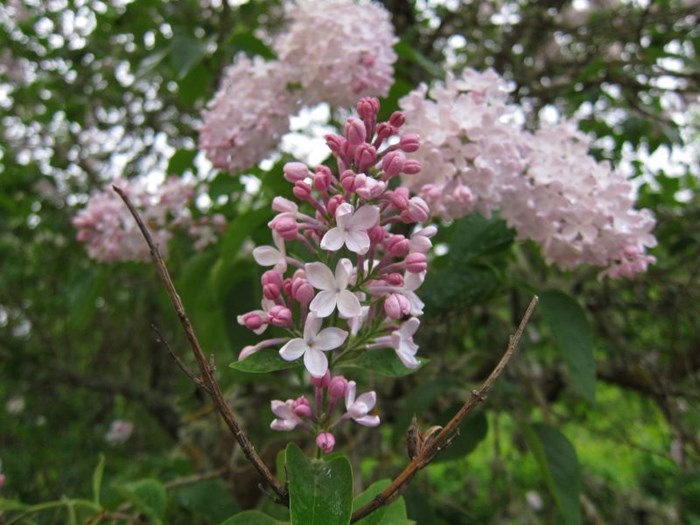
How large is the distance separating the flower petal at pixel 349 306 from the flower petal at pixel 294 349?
55mm

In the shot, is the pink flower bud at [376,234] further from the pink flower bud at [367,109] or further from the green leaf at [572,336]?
the green leaf at [572,336]

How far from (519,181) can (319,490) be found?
2.23 feet

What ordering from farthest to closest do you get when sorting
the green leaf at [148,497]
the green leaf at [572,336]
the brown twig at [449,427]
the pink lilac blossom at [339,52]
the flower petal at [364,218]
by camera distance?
the pink lilac blossom at [339,52]
the green leaf at [572,336]
the green leaf at [148,497]
the flower petal at [364,218]
the brown twig at [449,427]

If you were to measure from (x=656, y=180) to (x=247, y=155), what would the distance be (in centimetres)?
158

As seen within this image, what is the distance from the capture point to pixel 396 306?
703 mm

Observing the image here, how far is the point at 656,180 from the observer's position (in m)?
2.22

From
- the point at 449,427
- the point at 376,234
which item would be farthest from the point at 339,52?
the point at 449,427

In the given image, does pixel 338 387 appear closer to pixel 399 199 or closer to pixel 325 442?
pixel 325 442

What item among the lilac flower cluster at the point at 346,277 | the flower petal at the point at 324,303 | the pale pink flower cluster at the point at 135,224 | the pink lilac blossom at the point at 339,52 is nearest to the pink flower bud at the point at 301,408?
the lilac flower cluster at the point at 346,277

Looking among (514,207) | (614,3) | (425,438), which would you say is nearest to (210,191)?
(514,207)

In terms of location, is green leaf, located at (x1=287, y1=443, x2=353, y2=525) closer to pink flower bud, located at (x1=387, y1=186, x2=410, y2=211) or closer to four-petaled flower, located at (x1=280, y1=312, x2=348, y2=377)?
four-petaled flower, located at (x1=280, y1=312, x2=348, y2=377)

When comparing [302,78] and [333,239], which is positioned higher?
[333,239]

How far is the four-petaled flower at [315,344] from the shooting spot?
667 millimetres

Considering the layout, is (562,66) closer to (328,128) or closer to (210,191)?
(328,128)
